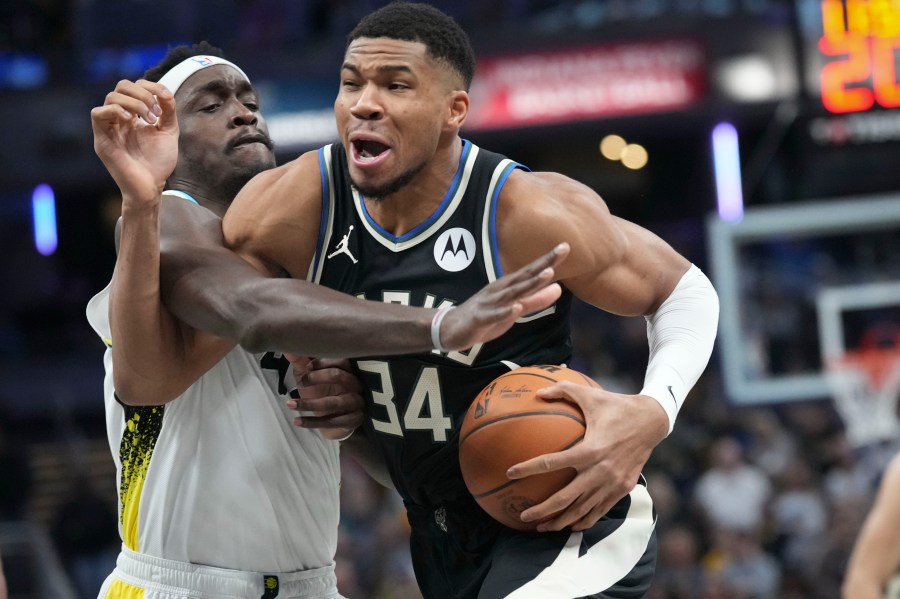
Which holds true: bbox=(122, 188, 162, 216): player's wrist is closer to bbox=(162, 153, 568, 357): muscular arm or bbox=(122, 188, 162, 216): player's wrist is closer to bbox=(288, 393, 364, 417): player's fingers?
bbox=(162, 153, 568, 357): muscular arm

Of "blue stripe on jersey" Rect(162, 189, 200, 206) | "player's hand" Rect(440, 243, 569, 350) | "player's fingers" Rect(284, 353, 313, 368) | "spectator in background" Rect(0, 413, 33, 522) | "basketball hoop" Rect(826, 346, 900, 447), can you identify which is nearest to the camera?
"player's hand" Rect(440, 243, 569, 350)

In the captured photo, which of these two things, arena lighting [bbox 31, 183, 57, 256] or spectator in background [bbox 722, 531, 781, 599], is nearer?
spectator in background [bbox 722, 531, 781, 599]

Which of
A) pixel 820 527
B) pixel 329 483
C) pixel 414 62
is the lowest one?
pixel 820 527

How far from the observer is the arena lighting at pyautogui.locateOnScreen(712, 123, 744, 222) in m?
12.7

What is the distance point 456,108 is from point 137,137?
0.85m

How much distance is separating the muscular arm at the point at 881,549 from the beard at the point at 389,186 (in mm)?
1719

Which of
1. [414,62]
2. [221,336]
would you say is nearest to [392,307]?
[221,336]

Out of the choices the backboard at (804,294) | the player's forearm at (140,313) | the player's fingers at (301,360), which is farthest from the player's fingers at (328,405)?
the backboard at (804,294)

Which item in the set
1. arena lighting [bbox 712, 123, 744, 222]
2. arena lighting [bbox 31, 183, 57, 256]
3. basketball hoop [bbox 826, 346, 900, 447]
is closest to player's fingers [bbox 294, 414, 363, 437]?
basketball hoop [bbox 826, 346, 900, 447]

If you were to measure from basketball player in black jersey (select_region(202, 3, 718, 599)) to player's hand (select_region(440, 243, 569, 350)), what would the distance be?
38 centimetres

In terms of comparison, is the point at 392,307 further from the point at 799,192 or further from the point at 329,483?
the point at 799,192

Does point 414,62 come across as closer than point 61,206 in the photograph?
Yes

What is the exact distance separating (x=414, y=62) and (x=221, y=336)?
87 centimetres

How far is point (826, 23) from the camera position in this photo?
10.3 meters
